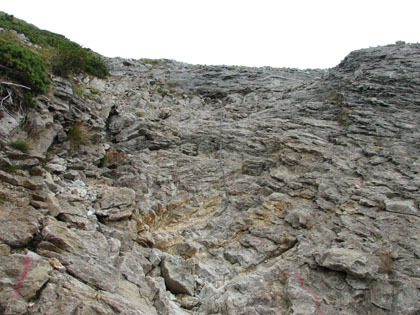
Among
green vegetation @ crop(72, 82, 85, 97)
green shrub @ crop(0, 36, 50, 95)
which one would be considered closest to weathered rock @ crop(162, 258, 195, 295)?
green shrub @ crop(0, 36, 50, 95)

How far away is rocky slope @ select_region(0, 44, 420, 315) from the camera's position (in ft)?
21.1

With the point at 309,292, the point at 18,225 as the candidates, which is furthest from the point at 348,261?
the point at 18,225

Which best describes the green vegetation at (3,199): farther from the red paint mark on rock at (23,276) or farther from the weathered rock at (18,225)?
the red paint mark on rock at (23,276)

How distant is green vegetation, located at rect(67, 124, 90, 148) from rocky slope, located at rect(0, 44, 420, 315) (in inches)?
4.0

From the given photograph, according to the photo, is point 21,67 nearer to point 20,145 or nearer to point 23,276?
point 20,145

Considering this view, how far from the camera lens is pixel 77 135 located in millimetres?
11125

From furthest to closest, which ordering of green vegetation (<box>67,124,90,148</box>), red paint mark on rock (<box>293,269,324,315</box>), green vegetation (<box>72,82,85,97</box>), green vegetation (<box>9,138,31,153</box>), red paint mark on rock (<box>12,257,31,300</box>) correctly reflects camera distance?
green vegetation (<box>72,82,85,97</box>) → green vegetation (<box>67,124,90,148</box>) → green vegetation (<box>9,138,31,153</box>) → red paint mark on rock (<box>293,269,324,315</box>) → red paint mark on rock (<box>12,257,31,300</box>)

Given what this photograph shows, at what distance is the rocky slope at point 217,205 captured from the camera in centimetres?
643

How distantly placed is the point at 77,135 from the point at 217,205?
6358 millimetres

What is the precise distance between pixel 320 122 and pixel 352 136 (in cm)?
192

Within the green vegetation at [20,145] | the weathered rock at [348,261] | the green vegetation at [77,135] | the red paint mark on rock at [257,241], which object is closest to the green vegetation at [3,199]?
the green vegetation at [20,145]

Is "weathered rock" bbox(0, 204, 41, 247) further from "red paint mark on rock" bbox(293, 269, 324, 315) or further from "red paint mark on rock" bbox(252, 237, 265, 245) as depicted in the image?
"red paint mark on rock" bbox(293, 269, 324, 315)

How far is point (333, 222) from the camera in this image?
8.73m

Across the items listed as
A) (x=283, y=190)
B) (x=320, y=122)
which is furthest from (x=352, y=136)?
(x=283, y=190)
